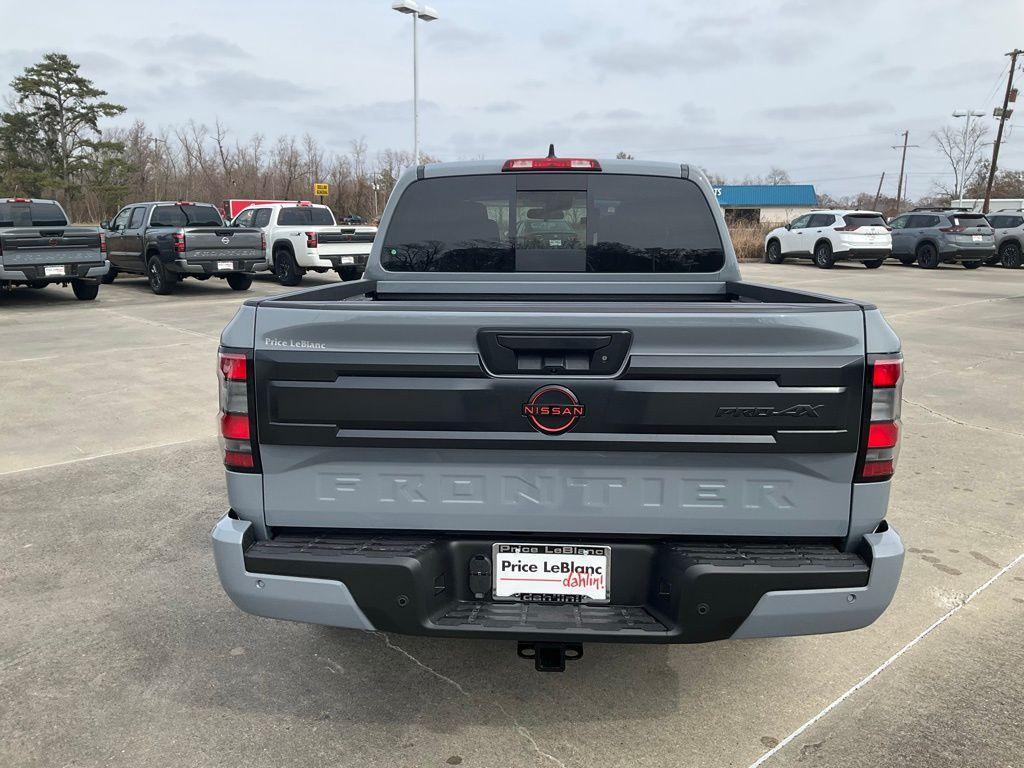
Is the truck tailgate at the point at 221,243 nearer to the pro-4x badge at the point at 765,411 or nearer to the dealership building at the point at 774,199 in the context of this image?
the pro-4x badge at the point at 765,411

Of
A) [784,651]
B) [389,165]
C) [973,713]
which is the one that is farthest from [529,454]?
[389,165]

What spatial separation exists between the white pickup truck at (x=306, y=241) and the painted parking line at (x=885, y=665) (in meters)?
15.3

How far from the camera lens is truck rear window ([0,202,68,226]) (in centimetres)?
1492

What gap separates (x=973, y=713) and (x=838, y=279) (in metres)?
20.3

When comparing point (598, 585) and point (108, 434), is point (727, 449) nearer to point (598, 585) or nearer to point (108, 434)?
point (598, 585)

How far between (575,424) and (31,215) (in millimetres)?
16374

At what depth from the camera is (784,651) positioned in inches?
133

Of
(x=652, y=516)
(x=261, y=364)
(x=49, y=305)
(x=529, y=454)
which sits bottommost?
(x=49, y=305)

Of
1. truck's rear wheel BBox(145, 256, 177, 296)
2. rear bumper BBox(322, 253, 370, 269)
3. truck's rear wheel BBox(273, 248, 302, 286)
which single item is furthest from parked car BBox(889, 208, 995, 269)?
truck's rear wheel BBox(145, 256, 177, 296)

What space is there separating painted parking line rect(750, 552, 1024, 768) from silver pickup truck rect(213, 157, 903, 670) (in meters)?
0.59

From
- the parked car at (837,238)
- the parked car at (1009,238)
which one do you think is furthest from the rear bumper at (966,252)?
the parked car at (837,238)

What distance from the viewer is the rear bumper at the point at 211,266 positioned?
16234 millimetres

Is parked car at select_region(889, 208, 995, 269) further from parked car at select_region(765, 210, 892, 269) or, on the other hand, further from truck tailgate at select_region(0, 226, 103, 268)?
truck tailgate at select_region(0, 226, 103, 268)

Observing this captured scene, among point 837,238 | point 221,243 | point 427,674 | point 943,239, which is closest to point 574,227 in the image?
point 427,674
